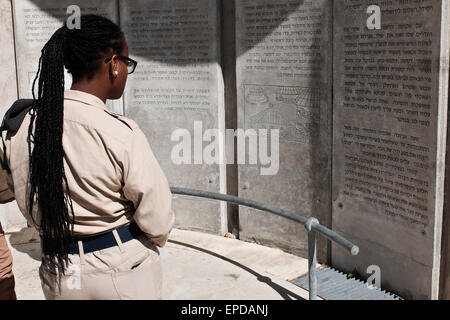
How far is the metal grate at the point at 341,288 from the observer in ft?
13.5

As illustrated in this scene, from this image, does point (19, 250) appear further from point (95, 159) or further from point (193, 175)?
point (95, 159)

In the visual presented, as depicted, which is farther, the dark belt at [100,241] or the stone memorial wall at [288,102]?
the stone memorial wall at [288,102]

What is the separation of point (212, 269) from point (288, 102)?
5.52ft

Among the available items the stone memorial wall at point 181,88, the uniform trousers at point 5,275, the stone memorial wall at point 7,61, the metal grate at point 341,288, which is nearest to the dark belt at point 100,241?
the uniform trousers at point 5,275

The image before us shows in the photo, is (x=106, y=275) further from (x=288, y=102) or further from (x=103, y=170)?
(x=288, y=102)

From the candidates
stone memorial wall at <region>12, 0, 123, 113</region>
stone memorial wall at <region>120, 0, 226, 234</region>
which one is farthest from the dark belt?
stone memorial wall at <region>12, 0, 123, 113</region>

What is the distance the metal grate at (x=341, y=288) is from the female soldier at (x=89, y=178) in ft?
8.46

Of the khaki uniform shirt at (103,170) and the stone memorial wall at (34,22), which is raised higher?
the stone memorial wall at (34,22)

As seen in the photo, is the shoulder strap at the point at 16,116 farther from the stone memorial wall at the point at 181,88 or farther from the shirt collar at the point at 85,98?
the stone memorial wall at the point at 181,88

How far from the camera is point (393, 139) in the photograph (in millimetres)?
4012

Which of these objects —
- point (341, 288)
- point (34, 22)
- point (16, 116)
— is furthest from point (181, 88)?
point (16, 116)

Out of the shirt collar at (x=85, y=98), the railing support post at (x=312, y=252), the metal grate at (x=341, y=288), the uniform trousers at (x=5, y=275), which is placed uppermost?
the shirt collar at (x=85, y=98)

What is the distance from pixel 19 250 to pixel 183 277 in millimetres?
1781

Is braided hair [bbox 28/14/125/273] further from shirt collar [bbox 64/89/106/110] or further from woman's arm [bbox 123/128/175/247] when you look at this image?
woman's arm [bbox 123/128/175/247]
